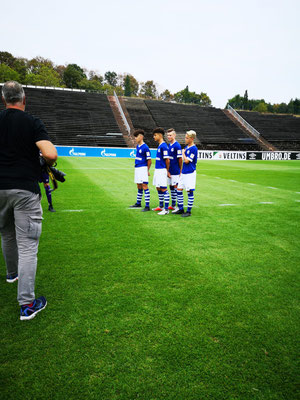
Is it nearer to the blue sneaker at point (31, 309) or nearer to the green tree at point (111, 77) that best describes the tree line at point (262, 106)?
the green tree at point (111, 77)

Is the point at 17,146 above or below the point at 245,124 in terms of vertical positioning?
below

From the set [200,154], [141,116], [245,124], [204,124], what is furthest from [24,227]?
[245,124]

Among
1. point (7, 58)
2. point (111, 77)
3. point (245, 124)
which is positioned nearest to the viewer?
point (245, 124)

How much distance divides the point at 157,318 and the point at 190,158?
168 inches

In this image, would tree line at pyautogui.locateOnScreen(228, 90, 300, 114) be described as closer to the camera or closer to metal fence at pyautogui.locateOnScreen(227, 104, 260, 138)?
metal fence at pyautogui.locateOnScreen(227, 104, 260, 138)

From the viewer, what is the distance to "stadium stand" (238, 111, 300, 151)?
141ft

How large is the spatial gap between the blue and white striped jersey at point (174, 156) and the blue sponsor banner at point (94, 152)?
73.2 ft

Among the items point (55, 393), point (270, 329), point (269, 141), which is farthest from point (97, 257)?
point (269, 141)

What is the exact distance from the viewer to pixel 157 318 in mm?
2625

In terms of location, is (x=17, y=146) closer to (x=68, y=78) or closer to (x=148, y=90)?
(x=68, y=78)

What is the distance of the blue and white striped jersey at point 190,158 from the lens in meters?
6.16

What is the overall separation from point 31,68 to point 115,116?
52703mm

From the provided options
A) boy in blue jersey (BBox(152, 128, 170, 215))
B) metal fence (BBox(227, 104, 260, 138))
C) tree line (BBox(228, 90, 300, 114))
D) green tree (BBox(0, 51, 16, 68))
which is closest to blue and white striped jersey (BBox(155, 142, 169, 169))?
boy in blue jersey (BBox(152, 128, 170, 215))

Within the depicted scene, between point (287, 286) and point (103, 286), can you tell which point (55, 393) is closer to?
point (103, 286)
